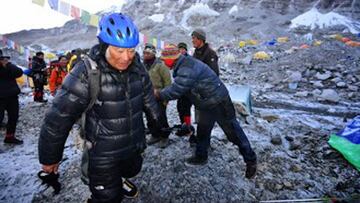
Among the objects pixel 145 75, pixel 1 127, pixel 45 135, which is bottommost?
pixel 1 127

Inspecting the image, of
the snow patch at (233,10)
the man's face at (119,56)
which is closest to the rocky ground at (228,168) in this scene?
the man's face at (119,56)

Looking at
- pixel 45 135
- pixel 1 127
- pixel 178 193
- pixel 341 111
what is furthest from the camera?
pixel 341 111

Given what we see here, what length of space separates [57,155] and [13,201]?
209 centimetres

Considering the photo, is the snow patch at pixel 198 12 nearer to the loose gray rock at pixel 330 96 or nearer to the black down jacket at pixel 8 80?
the loose gray rock at pixel 330 96

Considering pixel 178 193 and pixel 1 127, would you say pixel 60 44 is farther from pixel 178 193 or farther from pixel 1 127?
pixel 178 193

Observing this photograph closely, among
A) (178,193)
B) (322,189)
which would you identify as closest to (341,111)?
(322,189)

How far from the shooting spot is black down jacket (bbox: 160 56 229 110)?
3.50 metres

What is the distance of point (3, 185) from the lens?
390cm

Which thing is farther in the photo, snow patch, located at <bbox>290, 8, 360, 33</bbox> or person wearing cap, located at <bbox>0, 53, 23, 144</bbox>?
snow patch, located at <bbox>290, 8, 360, 33</bbox>

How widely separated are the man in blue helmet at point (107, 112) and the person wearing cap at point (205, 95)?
3.21 ft

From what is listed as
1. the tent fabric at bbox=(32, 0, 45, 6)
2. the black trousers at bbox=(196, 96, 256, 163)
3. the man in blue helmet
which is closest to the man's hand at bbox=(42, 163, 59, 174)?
the man in blue helmet

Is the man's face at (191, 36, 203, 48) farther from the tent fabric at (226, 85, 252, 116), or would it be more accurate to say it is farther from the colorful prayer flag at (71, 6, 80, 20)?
the colorful prayer flag at (71, 6, 80, 20)

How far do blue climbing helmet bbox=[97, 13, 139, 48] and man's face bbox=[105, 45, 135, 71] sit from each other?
0.04 meters

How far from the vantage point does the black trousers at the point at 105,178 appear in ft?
7.67
